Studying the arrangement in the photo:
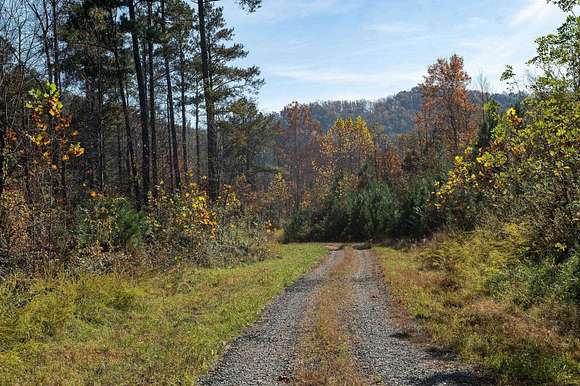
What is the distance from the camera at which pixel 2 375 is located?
17.9ft

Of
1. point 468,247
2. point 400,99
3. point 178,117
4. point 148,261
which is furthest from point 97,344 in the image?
point 400,99

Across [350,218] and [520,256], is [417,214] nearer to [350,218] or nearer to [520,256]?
[350,218]

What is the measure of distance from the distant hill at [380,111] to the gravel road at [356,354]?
14431cm

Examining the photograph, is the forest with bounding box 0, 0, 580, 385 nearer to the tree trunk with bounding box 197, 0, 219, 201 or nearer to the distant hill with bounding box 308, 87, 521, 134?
the tree trunk with bounding box 197, 0, 219, 201

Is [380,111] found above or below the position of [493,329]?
above

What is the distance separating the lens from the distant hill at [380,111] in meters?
157

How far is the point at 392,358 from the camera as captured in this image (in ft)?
20.1

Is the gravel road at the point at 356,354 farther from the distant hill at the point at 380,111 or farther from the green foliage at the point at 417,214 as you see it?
the distant hill at the point at 380,111

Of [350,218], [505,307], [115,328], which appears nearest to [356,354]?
[505,307]

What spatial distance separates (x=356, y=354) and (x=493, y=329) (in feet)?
7.89

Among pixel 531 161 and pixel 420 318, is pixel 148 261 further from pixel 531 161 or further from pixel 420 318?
pixel 531 161


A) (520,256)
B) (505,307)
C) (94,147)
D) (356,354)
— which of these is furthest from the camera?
(94,147)

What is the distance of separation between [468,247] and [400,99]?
184 metres

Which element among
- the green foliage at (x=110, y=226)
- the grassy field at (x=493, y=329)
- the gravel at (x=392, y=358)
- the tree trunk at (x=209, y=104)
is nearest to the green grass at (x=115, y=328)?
the green foliage at (x=110, y=226)
